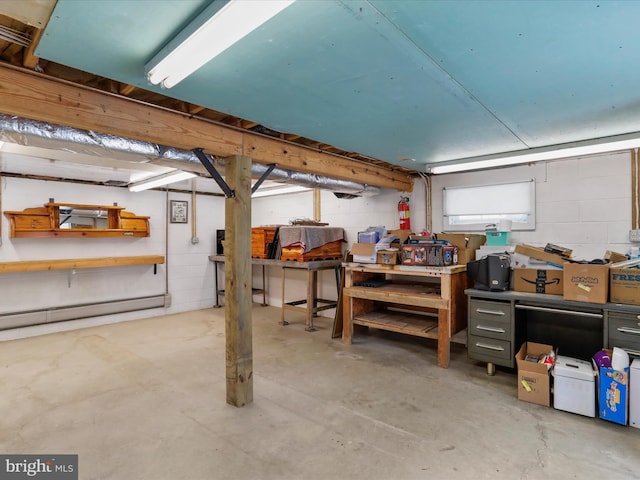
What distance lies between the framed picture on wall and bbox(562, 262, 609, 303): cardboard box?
19.5ft

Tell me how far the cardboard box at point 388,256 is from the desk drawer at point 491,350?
3.71 feet

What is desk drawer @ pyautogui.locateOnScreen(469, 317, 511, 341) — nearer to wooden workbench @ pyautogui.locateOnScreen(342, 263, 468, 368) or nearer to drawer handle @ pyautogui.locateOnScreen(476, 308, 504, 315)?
drawer handle @ pyautogui.locateOnScreen(476, 308, 504, 315)

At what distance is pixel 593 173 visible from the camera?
3629 mm

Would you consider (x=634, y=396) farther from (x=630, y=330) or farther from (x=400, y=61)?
(x=400, y=61)

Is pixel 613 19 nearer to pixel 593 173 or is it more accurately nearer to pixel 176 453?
pixel 593 173

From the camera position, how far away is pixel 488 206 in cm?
435

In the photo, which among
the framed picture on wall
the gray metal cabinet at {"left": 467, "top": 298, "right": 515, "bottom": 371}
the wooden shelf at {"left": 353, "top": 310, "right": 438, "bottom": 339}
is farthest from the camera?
the framed picture on wall

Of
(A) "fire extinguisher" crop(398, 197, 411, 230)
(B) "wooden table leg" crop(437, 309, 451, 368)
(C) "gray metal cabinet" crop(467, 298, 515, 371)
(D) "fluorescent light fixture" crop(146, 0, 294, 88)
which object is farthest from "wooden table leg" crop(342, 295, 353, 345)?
(D) "fluorescent light fixture" crop(146, 0, 294, 88)

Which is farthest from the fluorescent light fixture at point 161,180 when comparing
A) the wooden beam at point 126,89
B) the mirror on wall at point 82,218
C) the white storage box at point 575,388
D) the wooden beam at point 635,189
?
the wooden beam at point 635,189

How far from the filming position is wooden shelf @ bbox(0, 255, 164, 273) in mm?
4436

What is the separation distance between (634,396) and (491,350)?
1067mm

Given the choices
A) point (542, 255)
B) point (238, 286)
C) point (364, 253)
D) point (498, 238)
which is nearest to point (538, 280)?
point (542, 255)

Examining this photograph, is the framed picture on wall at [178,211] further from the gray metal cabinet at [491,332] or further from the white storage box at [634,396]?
the white storage box at [634,396]

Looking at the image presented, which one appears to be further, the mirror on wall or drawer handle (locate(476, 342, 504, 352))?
the mirror on wall
